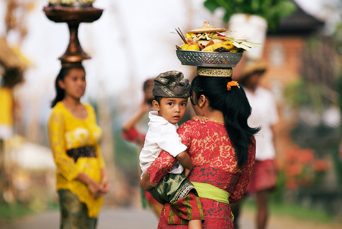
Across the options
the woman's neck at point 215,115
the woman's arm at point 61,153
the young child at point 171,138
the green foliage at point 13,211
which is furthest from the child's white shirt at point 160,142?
the green foliage at point 13,211

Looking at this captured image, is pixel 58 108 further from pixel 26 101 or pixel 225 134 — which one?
pixel 26 101

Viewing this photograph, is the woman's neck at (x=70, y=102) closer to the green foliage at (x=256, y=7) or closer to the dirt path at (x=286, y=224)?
the green foliage at (x=256, y=7)

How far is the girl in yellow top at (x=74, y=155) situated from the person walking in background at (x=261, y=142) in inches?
92.2

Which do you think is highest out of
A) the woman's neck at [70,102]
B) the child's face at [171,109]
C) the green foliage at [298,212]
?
the child's face at [171,109]

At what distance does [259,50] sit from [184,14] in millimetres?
10227

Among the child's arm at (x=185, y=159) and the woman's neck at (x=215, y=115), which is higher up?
the woman's neck at (x=215, y=115)

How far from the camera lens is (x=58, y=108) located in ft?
18.1

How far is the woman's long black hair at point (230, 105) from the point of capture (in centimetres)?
398

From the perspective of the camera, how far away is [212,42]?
13.2 ft

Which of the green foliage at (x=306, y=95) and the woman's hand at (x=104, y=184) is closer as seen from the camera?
the woman's hand at (x=104, y=184)

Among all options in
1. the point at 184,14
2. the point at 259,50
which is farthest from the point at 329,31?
the point at 259,50

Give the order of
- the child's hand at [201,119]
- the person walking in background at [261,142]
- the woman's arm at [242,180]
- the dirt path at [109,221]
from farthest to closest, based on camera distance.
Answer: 1. the dirt path at [109,221]
2. the person walking in background at [261,142]
3. the woman's arm at [242,180]
4. the child's hand at [201,119]

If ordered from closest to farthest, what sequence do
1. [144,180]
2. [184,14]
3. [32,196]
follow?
[144,180]
[32,196]
[184,14]

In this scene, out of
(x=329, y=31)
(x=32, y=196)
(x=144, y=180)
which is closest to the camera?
(x=144, y=180)
